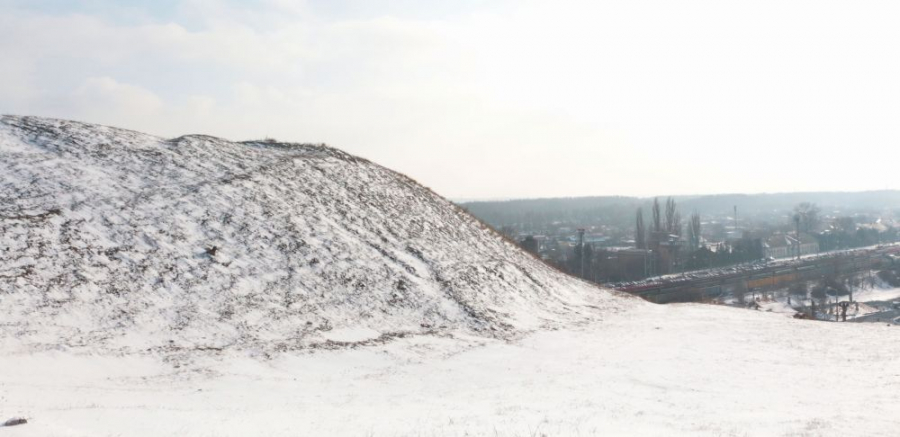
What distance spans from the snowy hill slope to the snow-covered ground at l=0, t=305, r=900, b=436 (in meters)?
1.77

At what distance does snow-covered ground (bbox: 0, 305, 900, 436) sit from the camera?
12422 millimetres

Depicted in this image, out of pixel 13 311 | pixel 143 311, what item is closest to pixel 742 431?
pixel 143 311

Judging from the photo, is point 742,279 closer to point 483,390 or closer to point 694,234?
point 694,234

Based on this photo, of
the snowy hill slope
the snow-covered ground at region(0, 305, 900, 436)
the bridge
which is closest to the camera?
the snow-covered ground at region(0, 305, 900, 436)

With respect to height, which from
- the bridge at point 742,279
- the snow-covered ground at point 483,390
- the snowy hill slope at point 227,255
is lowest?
the bridge at point 742,279

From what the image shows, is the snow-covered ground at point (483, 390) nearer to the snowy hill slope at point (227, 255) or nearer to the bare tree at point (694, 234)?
the snowy hill slope at point (227, 255)

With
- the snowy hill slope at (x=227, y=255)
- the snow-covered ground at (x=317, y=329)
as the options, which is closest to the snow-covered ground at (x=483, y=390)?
the snow-covered ground at (x=317, y=329)

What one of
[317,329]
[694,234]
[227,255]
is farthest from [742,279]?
[227,255]

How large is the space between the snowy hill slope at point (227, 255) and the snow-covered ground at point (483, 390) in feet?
5.82

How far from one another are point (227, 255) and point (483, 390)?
11731mm

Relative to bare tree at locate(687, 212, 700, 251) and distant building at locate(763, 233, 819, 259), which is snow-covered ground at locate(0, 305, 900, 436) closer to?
bare tree at locate(687, 212, 700, 251)

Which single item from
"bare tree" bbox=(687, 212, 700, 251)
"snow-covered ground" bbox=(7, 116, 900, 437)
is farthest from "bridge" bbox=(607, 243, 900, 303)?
"snow-covered ground" bbox=(7, 116, 900, 437)

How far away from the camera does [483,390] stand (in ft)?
55.2

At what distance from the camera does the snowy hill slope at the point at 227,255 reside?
18.6m
